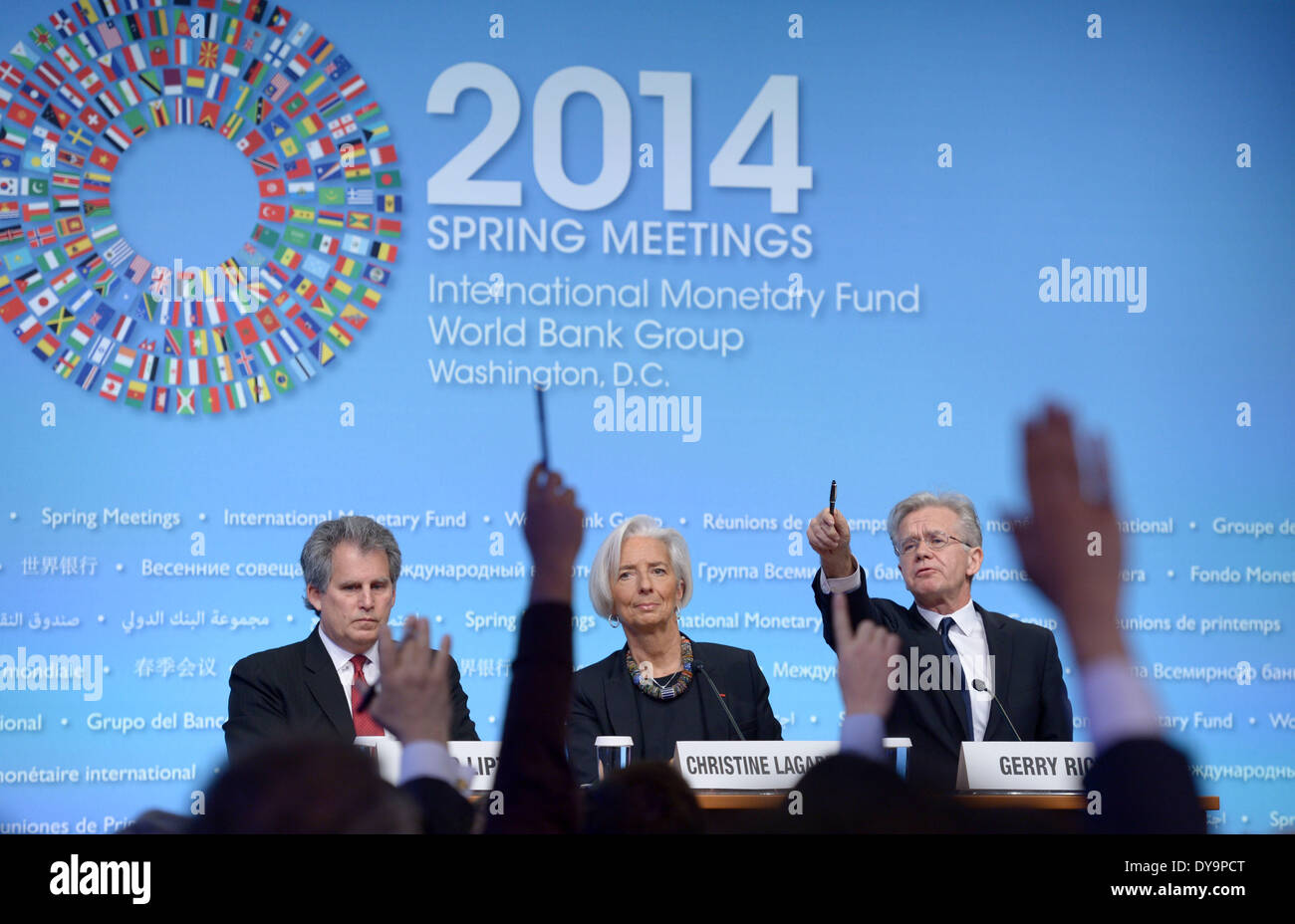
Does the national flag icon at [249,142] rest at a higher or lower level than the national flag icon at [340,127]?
lower

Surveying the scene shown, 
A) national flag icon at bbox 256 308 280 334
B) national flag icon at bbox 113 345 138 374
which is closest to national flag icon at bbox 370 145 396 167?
national flag icon at bbox 256 308 280 334

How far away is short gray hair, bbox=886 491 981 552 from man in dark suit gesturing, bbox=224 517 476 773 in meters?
1.27

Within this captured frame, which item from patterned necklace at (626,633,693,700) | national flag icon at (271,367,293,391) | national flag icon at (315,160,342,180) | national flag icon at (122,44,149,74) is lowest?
patterned necklace at (626,633,693,700)

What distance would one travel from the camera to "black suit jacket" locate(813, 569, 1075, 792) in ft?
11.6

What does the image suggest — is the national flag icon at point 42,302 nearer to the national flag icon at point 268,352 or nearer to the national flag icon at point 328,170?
the national flag icon at point 268,352

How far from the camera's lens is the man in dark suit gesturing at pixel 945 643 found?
11.6 ft

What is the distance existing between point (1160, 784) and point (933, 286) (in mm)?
1548

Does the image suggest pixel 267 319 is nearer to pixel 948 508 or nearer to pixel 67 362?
pixel 67 362

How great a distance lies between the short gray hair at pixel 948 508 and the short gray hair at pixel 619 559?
1.90ft

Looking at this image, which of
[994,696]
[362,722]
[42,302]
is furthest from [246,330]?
[994,696]

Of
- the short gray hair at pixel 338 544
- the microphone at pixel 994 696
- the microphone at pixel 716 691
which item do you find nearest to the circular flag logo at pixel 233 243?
the short gray hair at pixel 338 544

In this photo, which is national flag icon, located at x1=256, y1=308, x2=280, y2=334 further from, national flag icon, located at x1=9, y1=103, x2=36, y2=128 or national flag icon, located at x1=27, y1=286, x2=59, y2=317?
national flag icon, located at x1=9, y1=103, x2=36, y2=128

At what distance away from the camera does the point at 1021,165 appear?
3865 mm
